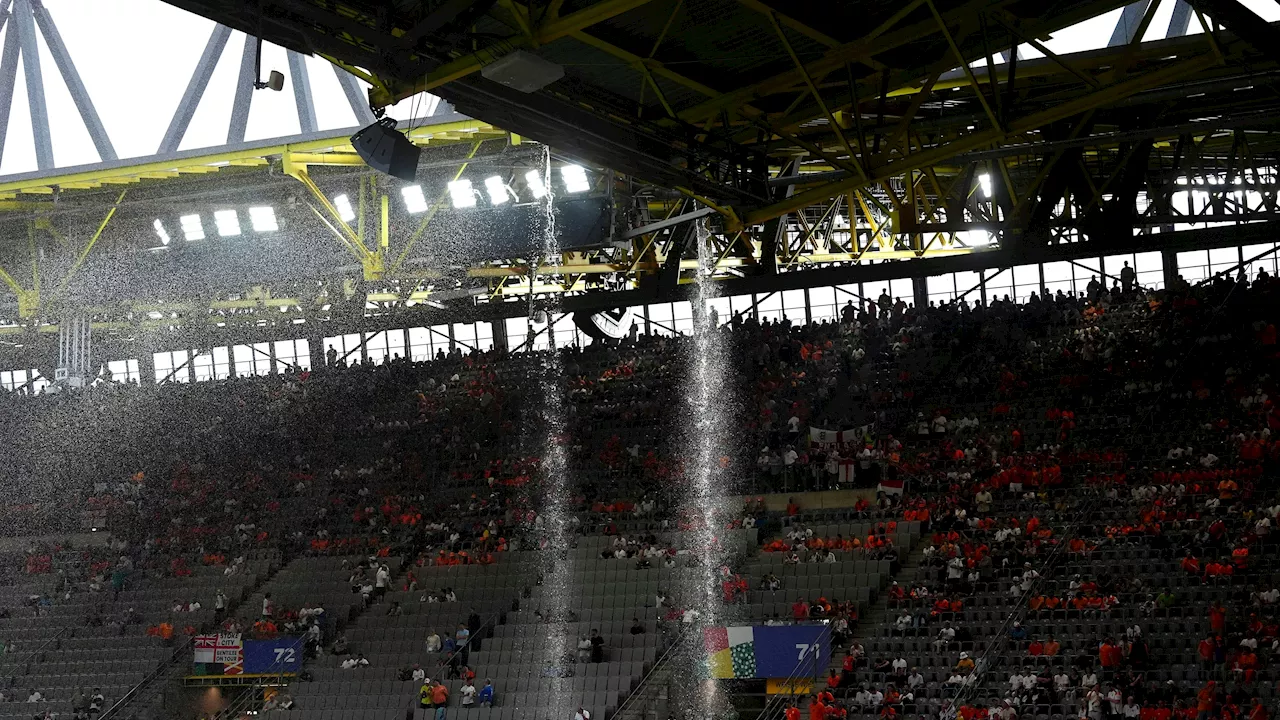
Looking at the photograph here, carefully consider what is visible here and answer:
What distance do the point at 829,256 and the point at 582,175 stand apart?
1118 centimetres

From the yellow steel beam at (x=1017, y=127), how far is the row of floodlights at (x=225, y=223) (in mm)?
18442

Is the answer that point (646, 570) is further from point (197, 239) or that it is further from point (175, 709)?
point (197, 239)

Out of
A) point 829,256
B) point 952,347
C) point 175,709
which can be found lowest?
point 175,709

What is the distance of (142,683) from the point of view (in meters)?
28.8

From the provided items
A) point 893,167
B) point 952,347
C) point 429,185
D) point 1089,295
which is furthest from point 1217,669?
point 429,185

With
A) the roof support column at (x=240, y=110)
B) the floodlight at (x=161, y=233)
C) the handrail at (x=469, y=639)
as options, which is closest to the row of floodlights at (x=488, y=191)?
the roof support column at (x=240, y=110)

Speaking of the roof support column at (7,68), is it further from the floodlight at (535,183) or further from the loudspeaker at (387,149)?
the loudspeaker at (387,149)

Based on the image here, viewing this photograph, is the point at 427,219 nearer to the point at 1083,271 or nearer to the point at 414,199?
the point at 414,199

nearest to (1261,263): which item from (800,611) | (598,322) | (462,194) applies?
(598,322)

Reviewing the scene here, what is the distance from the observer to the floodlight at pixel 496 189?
1183 inches

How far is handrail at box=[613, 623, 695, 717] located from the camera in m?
23.8

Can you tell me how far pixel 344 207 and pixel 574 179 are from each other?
7.28 m

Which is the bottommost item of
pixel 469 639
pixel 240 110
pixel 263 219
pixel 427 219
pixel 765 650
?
pixel 765 650

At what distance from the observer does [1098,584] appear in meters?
22.8
